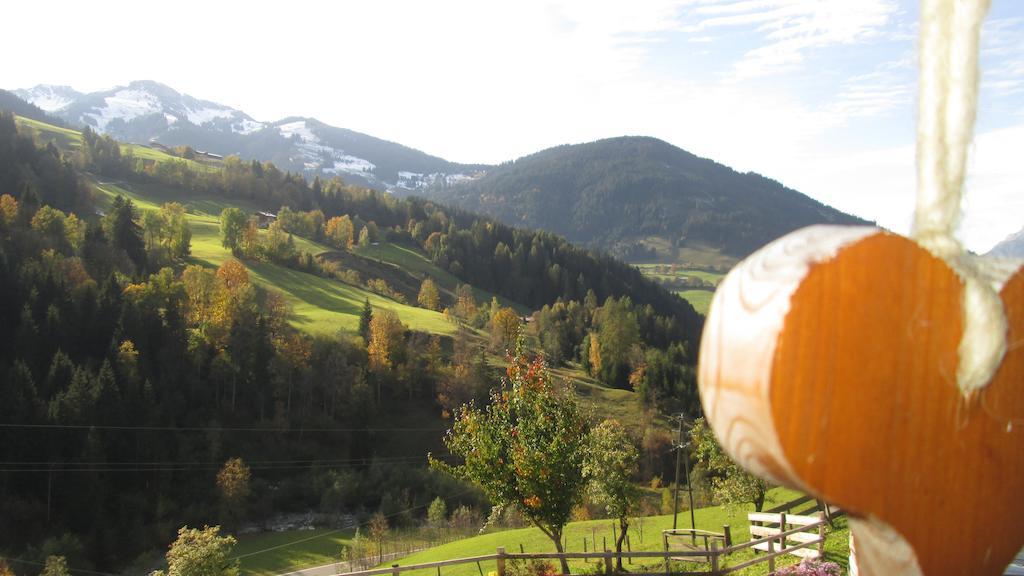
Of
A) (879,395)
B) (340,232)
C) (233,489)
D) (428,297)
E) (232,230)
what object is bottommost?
(233,489)

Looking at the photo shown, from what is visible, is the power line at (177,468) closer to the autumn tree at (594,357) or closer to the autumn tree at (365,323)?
the autumn tree at (365,323)

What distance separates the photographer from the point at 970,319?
3.42 ft

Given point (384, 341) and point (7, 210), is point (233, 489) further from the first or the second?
point (7, 210)

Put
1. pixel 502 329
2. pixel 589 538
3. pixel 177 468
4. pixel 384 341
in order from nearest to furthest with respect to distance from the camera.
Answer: pixel 589 538 → pixel 177 468 → pixel 384 341 → pixel 502 329

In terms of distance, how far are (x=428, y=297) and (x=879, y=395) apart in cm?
12123

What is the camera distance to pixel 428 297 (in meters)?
121

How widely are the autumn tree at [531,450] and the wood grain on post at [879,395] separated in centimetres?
1646

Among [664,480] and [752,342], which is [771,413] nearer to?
[752,342]

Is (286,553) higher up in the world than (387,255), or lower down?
lower down

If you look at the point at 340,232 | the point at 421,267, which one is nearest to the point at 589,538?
the point at 421,267

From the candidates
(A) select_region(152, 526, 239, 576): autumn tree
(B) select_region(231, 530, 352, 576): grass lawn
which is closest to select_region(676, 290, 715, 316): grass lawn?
(B) select_region(231, 530, 352, 576): grass lawn

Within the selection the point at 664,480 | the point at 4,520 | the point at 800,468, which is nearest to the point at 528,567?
the point at 800,468

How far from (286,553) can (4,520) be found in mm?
19971

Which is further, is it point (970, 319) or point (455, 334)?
point (455, 334)
